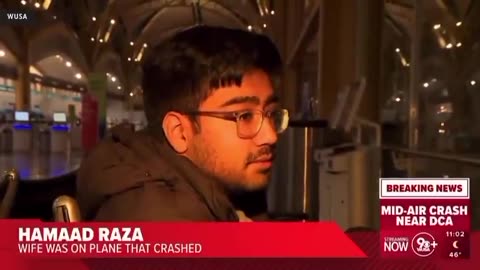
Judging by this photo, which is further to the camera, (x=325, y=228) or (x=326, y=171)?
(x=326, y=171)

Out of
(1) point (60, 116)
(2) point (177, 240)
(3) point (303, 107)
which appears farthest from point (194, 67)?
(3) point (303, 107)

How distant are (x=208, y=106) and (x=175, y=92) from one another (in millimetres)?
42

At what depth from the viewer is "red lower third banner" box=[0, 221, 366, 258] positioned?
2.18ft

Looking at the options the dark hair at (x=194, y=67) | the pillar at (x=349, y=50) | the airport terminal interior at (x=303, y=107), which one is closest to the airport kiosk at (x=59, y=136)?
the airport terminal interior at (x=303, y=107)

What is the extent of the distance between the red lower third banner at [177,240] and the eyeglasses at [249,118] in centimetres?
13

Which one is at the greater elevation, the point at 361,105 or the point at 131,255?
the point at 361,105

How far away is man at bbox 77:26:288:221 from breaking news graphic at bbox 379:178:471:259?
0.50ft

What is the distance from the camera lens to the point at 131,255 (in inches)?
26.0

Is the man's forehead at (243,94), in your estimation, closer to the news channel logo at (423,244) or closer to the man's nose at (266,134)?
the man's nose at (266,134)

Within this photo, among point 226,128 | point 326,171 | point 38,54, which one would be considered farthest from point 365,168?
point 226,128

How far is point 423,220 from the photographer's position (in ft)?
2.30

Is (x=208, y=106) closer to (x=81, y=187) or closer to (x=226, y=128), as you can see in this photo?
(x=226, y=128)

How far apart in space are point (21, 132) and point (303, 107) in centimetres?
128

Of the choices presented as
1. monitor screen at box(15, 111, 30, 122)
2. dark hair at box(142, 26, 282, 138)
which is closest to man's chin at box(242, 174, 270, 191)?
dark hair at box(142, 26, 282, 138)
